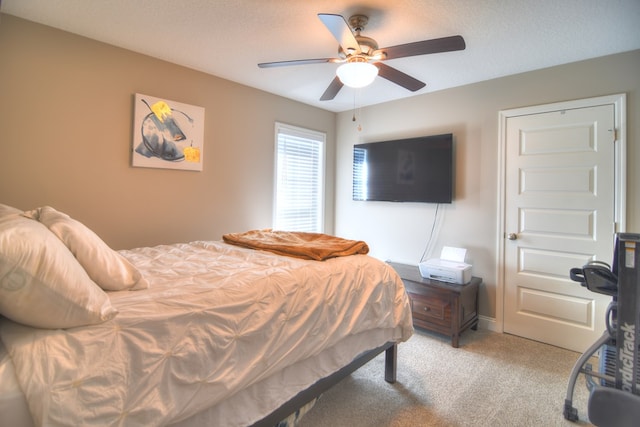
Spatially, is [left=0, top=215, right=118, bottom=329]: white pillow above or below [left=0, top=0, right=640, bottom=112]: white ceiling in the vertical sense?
below

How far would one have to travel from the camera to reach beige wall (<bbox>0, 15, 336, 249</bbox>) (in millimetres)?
2326

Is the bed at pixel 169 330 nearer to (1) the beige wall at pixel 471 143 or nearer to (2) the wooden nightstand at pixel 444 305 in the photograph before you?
(2) the wooden nightstand at pixel 444 305

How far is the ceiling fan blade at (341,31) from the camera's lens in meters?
1.74

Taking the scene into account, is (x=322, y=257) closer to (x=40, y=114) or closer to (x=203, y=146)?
(x=203, y=146)

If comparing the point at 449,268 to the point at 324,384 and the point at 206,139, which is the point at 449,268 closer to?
the point at 324,384

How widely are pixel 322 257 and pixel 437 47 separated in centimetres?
146

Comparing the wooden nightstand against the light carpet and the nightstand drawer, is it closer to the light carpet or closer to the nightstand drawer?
the nightstand drawer

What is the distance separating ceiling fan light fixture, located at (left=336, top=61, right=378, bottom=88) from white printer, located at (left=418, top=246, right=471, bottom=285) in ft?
6.30

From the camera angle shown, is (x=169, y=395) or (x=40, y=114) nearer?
(x=169, y=395)

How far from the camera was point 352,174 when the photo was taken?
4.45 metres

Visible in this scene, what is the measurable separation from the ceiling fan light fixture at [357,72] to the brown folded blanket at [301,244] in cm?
113

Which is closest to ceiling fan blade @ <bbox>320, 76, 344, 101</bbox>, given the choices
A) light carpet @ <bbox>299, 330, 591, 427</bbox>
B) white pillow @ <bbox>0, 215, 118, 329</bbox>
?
white pillow @ <bbox>0, 215, 118, 329</bbox>

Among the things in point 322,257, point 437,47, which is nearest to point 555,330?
point 322,257

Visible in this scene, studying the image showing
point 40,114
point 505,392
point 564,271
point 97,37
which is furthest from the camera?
point 564,271
